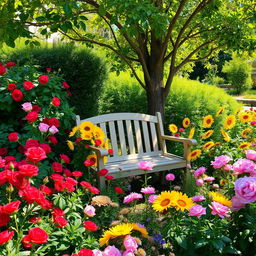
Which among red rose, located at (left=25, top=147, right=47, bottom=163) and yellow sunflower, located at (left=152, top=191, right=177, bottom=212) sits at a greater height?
red rose, located at (left=25, top=147, right=47, bottom=163)

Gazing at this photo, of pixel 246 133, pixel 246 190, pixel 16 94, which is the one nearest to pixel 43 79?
pixel 16 94

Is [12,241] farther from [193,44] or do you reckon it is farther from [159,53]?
[193,44]

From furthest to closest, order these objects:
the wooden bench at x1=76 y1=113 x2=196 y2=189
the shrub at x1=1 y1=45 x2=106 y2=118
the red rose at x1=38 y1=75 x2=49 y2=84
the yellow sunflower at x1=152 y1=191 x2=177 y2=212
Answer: the shrub at x1=1 y1=45 x2=106 y2=118
the wooden bench at x1=76 y1=113 x2=196 y2=189
the red rose at x1=38 y1=75 x2=49 y2=84
the yellow sunflower at x1=152 y1=191 x2=177 y2=212

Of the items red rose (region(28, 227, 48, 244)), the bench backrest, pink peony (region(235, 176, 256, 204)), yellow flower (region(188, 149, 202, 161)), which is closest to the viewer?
red rose (region(28, 227, 48, 244))

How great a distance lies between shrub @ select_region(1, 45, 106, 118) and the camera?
13.5ft

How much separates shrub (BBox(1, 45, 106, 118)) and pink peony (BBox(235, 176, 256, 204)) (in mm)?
3002

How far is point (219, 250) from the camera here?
1.50 metres

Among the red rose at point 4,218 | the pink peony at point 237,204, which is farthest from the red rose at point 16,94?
the pink peony at point 237,204

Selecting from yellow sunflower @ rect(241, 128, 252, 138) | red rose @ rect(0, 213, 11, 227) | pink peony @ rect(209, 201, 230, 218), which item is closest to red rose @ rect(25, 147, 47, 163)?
red rose @ rect(0, 213, 11, 227)

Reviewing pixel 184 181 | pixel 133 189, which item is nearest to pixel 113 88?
pixel 133 189

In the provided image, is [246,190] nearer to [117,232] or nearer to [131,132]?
[117,232]

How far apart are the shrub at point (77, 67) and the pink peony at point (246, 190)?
300cm

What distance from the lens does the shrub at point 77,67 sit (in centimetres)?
411

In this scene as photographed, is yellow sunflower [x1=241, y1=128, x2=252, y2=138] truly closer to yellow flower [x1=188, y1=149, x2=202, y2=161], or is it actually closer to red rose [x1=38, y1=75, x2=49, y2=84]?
yellow flower [x1=188, y1=149, x2=202, y2=161]
